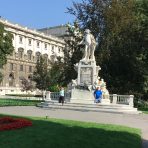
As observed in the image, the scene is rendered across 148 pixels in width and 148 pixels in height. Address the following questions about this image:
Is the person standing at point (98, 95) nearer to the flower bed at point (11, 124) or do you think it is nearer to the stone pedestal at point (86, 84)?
the stone pedestal at point (86, 84)

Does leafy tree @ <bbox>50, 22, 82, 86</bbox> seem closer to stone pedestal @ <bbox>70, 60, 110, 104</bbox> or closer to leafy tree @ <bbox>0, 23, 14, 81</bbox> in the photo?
leafy tree @ <bbox>0, 23, 14, 81</bbox>

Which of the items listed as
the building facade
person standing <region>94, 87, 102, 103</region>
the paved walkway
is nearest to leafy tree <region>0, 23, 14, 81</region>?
person standing <region>94, 87, 102, 103</region>

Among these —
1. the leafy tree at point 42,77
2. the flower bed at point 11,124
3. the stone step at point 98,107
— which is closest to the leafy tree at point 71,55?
the stone step at point 98,107

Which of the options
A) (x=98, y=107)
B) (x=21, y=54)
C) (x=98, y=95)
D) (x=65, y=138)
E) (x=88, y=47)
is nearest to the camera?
(x=65, y=138)

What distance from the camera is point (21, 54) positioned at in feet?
378

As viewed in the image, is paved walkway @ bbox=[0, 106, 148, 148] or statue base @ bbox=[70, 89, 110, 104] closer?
paved walkway @ bbox=[0, 106, 148, 148]

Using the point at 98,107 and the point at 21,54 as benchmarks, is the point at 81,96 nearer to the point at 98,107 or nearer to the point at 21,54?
the point at 98,107

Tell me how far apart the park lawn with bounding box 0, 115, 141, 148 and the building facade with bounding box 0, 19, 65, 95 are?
85.7 meters

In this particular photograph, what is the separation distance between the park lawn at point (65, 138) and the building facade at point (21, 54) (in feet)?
281

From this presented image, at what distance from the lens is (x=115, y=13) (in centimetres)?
4459

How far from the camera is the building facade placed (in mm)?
106250

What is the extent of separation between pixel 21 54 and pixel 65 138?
4062 inches

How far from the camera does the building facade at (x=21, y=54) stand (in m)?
106

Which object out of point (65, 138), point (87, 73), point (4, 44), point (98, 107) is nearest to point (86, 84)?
point (87, 73)
